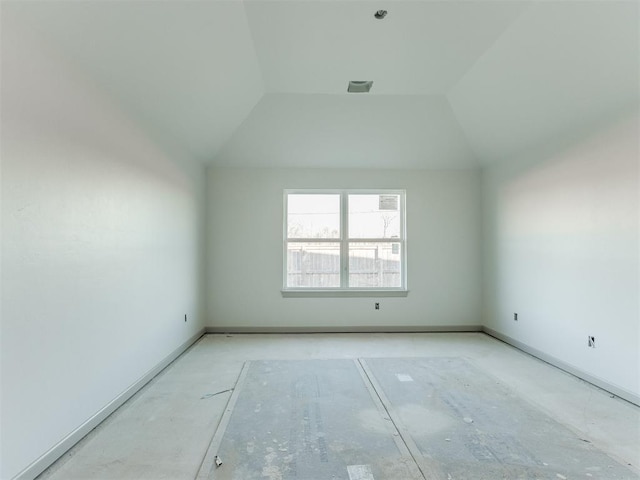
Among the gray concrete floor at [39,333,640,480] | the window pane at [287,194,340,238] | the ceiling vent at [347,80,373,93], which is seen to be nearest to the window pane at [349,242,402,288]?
the window pane at [287,194,340,238]

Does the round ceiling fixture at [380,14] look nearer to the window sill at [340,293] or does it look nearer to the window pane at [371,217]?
the window pane at [371,217]

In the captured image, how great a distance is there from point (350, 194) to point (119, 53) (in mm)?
3503

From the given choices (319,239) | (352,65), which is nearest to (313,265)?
(319,239)

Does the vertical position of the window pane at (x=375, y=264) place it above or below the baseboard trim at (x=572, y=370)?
above

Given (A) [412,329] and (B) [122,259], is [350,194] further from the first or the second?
(B) [122,259]

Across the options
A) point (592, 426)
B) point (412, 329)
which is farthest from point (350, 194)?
point (592, 426)

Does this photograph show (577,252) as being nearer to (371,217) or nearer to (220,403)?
(371,217)

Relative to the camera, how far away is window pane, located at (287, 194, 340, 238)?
201 inches

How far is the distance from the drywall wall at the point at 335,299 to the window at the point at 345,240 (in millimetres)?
164

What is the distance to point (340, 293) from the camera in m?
5.00

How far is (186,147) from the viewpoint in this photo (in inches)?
158

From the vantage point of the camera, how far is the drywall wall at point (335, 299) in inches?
194

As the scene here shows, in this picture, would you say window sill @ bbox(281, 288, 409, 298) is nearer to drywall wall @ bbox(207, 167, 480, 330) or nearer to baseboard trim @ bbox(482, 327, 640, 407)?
drywall wall @ bbox(207, 167, 480, 330)

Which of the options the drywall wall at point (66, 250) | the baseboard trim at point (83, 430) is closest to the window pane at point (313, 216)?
the drywall wall at point (66, 250)
